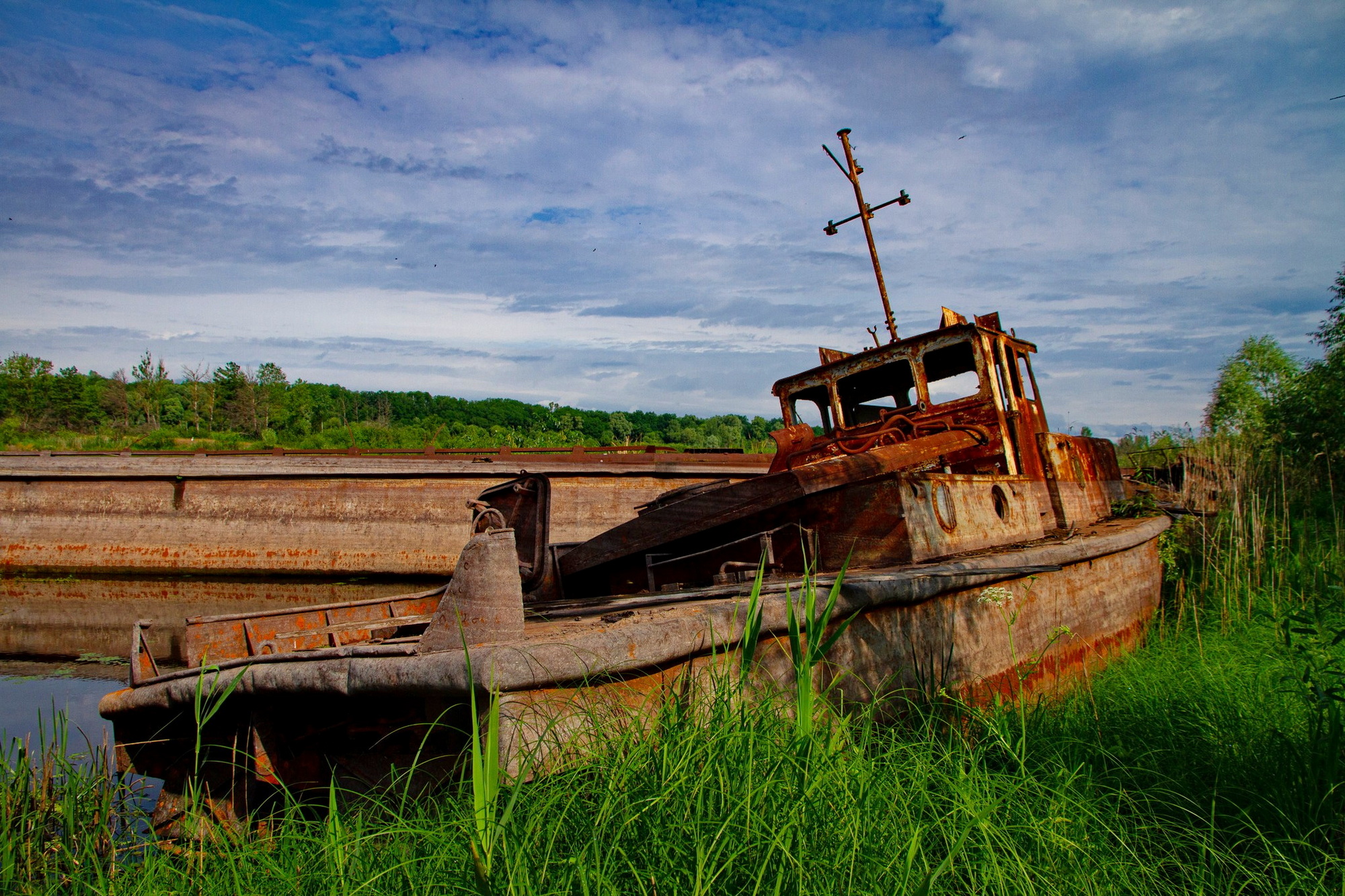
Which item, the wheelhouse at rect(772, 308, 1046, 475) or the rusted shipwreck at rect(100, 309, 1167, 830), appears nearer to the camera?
the rusted shipwreck at rect(100, 309, 1167, 830)

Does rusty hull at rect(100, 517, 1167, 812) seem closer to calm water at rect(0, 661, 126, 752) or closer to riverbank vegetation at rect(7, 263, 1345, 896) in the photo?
riverbank vegetation at rect(7, 263, 1345, 896)

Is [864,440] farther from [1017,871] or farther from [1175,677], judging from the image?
[1017,871]

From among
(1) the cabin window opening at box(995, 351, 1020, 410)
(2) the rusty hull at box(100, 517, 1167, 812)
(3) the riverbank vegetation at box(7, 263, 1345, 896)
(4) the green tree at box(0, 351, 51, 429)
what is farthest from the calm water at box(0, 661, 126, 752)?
(4) the green tree at box(0, 351, 51, 429)

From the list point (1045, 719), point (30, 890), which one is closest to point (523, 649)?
point (30, 890)

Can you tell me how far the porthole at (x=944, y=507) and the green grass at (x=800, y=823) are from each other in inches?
70.0

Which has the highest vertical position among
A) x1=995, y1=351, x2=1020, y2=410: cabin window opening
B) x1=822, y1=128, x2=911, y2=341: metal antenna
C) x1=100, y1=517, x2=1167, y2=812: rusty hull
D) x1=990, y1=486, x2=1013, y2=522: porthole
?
x1=822, y1=128, x2=911, y2=341: metal antenna

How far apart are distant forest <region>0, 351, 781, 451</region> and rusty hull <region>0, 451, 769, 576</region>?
1737 centimetres

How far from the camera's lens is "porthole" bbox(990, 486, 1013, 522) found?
5.99m

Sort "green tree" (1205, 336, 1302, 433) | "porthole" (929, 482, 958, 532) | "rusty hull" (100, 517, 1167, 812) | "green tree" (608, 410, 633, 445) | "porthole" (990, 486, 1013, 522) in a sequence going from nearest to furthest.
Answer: "rusty hull" (100, 517, 1167, 812) < "porthole" (929, 482, 958, 532) < "porthole" (990, 486, 1013, 522) < "green tree" (1205, 336, 1302, 433) < "green tree" (608, 410, 633, 445)

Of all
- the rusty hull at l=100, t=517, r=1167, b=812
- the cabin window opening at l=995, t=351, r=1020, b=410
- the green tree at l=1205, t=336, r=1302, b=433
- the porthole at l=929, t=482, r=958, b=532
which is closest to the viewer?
the rusty hull at l=100, t=517, r=1167, b=812

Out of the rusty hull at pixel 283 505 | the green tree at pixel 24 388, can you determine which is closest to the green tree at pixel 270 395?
the green tree at pixel 24 388

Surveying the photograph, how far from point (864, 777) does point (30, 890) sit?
233 cm

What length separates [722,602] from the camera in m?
3.51

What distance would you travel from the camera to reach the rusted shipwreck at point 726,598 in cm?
280
